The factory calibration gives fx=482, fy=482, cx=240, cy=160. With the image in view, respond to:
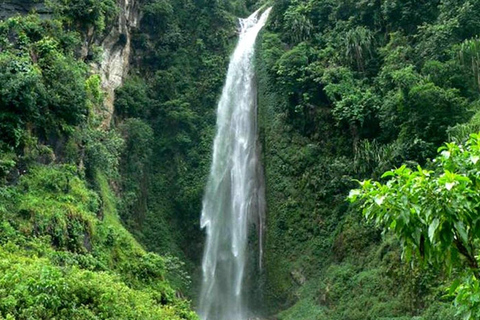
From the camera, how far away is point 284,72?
77.9 ft

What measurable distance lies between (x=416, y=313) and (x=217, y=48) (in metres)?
21.1

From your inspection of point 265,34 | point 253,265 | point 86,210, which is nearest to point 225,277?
point 253,265

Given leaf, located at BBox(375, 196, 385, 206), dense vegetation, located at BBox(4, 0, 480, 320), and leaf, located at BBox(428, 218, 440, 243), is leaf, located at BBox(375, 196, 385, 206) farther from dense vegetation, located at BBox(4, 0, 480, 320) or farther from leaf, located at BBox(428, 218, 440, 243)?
leaf, located at BBox(428, 218, 440, 243)

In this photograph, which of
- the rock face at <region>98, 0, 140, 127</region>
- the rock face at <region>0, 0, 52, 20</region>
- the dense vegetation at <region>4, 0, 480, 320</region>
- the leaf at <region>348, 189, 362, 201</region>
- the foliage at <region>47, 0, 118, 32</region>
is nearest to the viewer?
the leaf at <region>348, 189, 362, 201</region>

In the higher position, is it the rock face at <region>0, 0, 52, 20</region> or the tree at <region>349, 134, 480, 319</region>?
the rock face at <region>0, 0, 52, 20</region>

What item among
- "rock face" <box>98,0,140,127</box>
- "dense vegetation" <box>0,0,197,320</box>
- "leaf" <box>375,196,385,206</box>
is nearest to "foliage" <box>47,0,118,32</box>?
"dense vegetation" <box>0,0,197,320</box>

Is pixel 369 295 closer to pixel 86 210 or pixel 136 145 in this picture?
pixel 86 210

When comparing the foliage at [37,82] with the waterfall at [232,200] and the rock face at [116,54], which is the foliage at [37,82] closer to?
the rock face at [116,54]

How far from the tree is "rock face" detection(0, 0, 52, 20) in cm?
1617

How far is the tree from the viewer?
115 inches

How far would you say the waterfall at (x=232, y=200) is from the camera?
2131cm

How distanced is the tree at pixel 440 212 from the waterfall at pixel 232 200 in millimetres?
18047

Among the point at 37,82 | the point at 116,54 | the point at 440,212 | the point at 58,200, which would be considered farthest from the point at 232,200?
the point at 440,212

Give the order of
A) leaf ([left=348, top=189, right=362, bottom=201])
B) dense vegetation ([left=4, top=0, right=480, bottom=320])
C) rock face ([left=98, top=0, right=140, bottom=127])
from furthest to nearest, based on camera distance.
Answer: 1. rock face ([left=98, top=0, right=140, bottom=127])
2. dense vegetation ([left=4, top=0, right=480, bottom=320])
3. leaf ([left=348, top=189, right=362, bottom=201])
